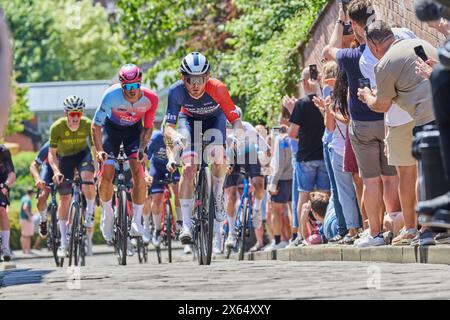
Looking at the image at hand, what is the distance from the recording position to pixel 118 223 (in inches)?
625

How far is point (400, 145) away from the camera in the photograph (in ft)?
40.0

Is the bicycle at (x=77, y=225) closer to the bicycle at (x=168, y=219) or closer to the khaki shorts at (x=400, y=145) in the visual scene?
the bicycle at (x=168, y=219)

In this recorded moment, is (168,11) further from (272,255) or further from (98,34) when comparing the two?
(98,34)

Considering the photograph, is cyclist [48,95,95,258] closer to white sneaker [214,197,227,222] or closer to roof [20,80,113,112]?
white sneaker [214,197,227,222]

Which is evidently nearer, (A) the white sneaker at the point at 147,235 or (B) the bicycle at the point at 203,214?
(B) the bicycle at the point at 203,214

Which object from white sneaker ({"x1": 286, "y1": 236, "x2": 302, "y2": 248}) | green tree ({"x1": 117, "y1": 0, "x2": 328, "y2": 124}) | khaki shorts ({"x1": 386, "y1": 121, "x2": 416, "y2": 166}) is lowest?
white sneaker ({"x1": 286, "y1": 236, "x2": 302, "y2": 248})

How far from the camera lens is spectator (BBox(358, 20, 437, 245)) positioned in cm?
1138

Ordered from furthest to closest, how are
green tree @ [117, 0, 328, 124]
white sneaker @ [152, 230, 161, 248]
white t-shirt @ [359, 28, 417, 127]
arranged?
green tree @ [117, 0, 328, 124]
white sneaker @ [152, 230, 161, 248]
white t-shirt @ [359, 28, 417, 127]

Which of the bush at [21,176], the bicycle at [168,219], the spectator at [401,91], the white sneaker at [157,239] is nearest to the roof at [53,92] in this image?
the bush at [21,176]

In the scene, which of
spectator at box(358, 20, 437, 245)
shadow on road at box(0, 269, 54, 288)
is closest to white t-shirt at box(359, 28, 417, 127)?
spectator at box(358, 20, 437, 245)

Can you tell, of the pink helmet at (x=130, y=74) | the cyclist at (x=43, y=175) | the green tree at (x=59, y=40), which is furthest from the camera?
the green tree at (x=59, y=40)

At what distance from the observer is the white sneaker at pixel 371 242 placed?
513 inches

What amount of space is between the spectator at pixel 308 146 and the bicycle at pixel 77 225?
274 cm

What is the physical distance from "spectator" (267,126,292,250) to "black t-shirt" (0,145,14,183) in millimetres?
3945
